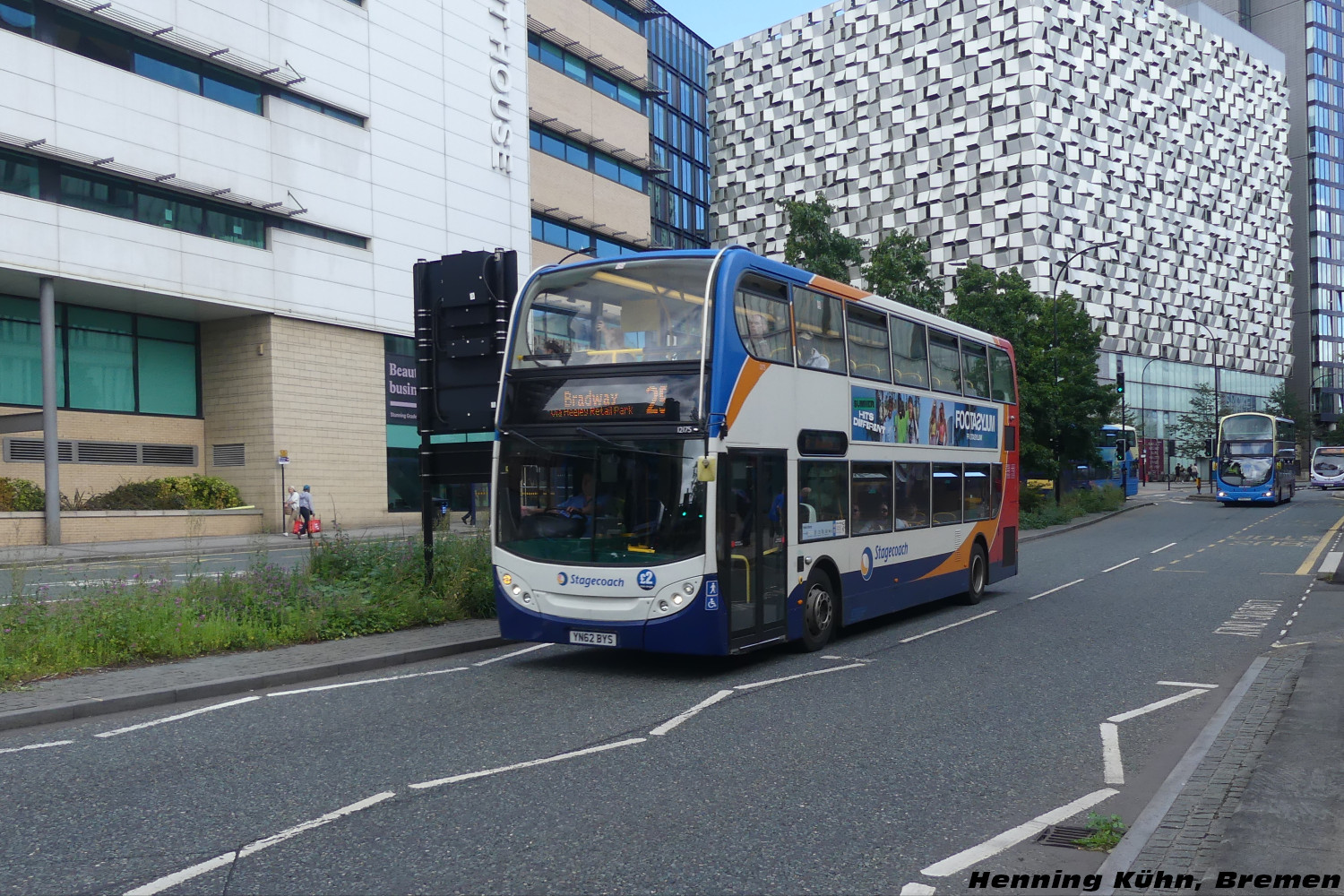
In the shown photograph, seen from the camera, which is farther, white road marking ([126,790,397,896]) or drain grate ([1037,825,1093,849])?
drain grate ([1037,825,1093,849])

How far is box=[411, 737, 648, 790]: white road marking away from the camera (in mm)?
6312

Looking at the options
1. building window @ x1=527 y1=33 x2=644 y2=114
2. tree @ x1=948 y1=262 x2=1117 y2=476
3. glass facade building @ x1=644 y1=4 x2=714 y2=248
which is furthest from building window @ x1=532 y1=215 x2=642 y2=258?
glass facade building @ x1=644 y1=4 x2=714 y2=248

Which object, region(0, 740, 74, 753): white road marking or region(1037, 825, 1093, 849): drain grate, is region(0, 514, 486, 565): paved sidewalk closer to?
region(0, 740, 74, 753): white road marking

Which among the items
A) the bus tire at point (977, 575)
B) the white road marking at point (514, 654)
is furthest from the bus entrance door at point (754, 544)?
the bus tire at point (977, 575)

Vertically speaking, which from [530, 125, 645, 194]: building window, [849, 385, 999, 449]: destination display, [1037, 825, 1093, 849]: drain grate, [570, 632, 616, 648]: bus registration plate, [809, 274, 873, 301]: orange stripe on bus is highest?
[530, 125, 645, 194]: building window

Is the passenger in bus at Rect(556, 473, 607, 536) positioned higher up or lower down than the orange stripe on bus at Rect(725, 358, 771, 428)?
lower down

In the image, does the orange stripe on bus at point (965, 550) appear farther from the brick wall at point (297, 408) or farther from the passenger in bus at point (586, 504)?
the brick wall at point (297, 408)

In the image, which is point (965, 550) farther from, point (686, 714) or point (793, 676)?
point (686, 714)

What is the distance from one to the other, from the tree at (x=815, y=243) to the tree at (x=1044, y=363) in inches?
294

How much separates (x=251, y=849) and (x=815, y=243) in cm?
2911

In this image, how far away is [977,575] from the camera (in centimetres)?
1611

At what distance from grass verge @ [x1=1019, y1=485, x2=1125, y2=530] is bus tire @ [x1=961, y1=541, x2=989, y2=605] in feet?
59.8

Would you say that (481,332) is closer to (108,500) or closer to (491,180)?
(108,500)

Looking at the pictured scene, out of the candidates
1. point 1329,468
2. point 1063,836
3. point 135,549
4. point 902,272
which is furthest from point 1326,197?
point 1063,836
